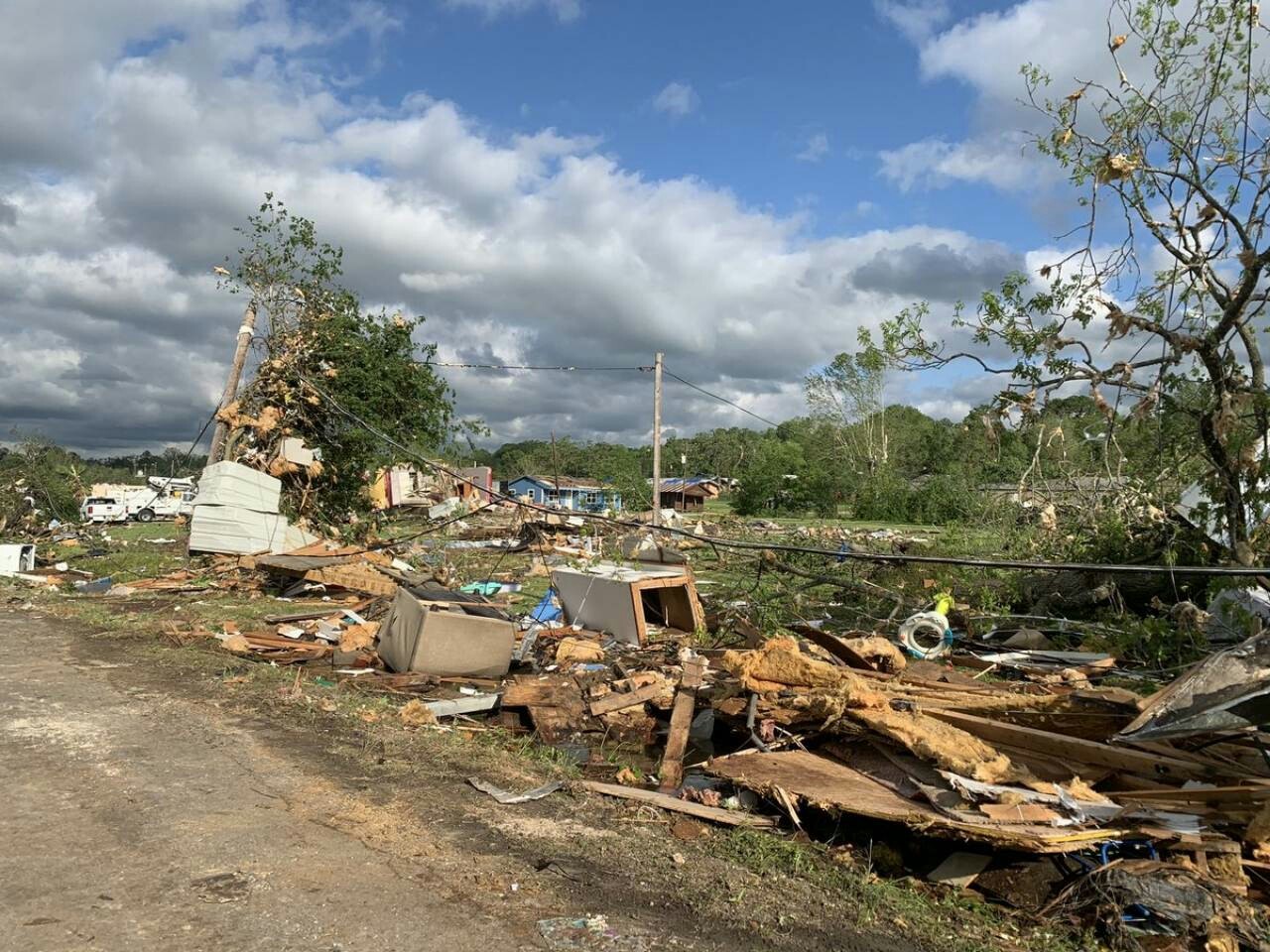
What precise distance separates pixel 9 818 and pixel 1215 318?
10619 millimetres

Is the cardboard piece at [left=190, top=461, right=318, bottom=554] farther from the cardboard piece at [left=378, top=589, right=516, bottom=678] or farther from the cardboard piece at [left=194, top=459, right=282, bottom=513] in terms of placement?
the cardboard piece at [left=378, top=589, right=516, bottom=678]

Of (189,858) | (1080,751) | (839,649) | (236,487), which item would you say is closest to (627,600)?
(839,649)

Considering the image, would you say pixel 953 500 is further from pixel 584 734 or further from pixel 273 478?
pixel 584 734

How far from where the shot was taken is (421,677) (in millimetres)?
8102

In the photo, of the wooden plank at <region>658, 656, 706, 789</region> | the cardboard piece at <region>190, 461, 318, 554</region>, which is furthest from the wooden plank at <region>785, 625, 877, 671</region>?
the cardboard piece at <region>190, 461, 318, 554</region>

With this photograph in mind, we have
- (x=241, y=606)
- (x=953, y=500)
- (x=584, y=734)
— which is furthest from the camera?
(x=953, y=500)

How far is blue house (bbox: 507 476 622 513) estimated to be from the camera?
3888 centimetres

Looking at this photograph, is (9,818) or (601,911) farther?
(9,818)

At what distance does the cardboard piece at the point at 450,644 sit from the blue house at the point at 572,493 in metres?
23.4

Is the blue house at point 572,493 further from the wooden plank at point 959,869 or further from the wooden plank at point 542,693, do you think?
the wooden plank at point 959,869

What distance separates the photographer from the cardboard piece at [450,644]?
820cm

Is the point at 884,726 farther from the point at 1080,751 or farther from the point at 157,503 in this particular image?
the point at 157,503

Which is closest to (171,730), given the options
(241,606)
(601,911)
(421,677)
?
(421,677)

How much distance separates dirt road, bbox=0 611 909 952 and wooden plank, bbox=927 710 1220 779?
1936 millimetres
